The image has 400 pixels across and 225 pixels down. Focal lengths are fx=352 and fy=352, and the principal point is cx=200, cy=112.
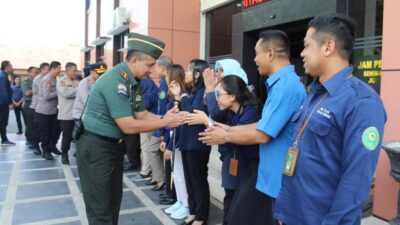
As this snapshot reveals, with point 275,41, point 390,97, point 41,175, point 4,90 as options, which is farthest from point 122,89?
point 4,90

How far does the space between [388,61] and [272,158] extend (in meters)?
1.83

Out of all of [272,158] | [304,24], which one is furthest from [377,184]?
[304,24]

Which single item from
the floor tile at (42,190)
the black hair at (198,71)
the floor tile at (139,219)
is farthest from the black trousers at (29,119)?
the black hair at (198,71)

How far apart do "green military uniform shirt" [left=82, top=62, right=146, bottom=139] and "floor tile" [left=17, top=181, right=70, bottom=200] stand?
9.66ft

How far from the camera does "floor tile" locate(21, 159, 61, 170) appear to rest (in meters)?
7.03

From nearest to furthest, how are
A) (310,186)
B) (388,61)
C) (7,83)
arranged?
(310,186) → (388,61) → (7,83)

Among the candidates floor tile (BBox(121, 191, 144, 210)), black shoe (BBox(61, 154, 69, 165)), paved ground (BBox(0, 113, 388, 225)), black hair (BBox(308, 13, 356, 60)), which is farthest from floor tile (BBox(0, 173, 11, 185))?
black hair (BBox(308, 13, 356, 60))

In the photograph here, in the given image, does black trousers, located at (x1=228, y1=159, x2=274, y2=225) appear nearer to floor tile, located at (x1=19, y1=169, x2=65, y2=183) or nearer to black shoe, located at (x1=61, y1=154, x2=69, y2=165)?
floor tile, located at (x1=19, y1=169, x2=65, y2=183)

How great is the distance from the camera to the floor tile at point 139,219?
13.8 ft

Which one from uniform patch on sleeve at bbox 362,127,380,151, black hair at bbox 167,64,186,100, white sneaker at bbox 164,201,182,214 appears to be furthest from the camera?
white sneaker at bbox 164,201,182,214

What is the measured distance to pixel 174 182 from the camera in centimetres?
453

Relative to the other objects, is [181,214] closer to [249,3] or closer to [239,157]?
[239,157]

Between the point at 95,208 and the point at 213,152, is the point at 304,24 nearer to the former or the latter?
the point at 213,152

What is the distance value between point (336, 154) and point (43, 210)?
4.19 m
